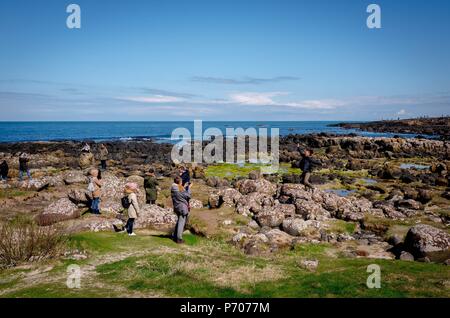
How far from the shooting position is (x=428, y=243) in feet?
47.8

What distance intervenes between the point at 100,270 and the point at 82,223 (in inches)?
233

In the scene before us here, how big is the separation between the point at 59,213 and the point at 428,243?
663 inches

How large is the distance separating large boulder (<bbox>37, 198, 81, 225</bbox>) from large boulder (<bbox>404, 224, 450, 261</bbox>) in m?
15.8

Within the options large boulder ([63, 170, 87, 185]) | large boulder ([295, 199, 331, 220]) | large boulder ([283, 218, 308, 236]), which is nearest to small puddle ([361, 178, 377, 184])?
large boulder ([295, 199, 331, 220])

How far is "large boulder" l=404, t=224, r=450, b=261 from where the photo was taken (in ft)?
46.9

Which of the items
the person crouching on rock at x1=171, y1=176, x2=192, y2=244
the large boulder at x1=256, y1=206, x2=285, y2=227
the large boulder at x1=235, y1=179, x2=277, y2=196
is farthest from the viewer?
the large boulder at x1=235, y1=179, x2=277, y2=196

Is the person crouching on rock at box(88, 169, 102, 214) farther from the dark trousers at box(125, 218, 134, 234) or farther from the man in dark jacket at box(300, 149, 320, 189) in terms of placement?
the man in dark jacket at box(300, 149, 320, 189)

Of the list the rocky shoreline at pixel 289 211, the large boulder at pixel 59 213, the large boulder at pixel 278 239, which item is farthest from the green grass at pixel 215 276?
the large boulder at pixel 59 213

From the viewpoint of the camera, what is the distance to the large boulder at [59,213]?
17.2 m

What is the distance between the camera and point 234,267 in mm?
11461

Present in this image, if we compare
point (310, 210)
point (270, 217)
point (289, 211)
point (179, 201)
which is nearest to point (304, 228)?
point (270, 217)

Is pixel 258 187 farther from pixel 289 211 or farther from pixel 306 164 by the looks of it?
pixel 289 211

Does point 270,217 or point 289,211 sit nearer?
point 270,217
